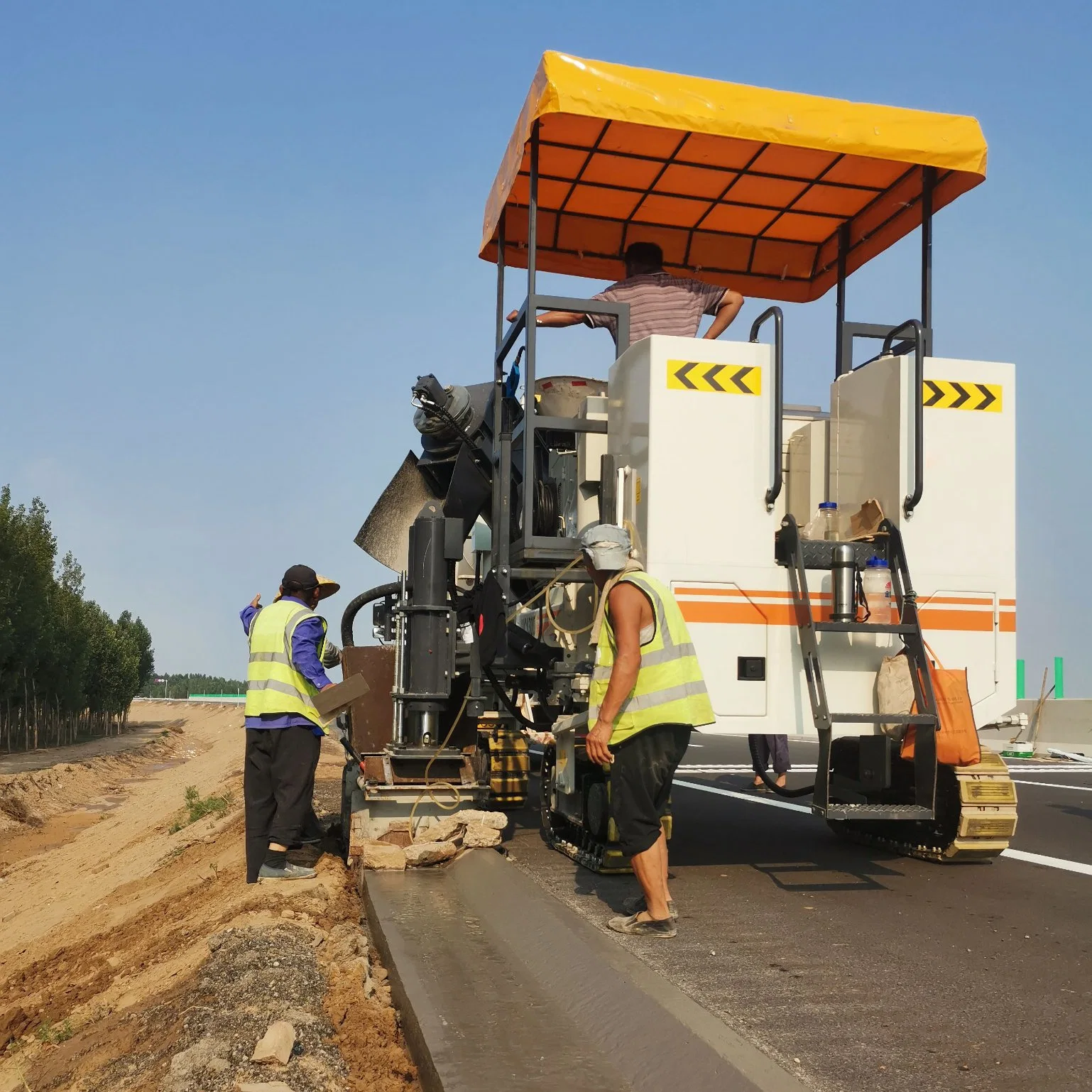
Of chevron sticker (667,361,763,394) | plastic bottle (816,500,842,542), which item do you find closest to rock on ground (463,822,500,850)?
plastic bottle (816,500,842,542)

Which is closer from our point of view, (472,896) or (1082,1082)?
(1082,1082)

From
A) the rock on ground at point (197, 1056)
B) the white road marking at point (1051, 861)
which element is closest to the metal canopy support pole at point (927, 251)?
the white road marking at point (1051, 861)

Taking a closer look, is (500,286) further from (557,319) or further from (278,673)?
(278,673)

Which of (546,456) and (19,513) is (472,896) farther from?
(19,513)

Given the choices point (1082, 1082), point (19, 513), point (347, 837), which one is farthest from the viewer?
point (19, 513)

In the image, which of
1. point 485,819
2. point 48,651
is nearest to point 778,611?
point 485,819

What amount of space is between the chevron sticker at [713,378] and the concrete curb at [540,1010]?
295 centimetres

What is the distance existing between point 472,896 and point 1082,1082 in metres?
3.09

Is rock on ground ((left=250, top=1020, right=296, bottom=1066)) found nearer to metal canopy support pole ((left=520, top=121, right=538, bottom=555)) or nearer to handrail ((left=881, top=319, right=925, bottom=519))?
metal canopy support pole ((left=520, top=121, right=538, bottom=555))

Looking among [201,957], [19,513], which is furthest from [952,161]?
[19,513]

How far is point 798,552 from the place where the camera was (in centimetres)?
668

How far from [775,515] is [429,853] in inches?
111

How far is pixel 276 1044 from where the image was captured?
11.4 feet

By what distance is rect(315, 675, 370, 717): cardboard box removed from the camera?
6.99m
